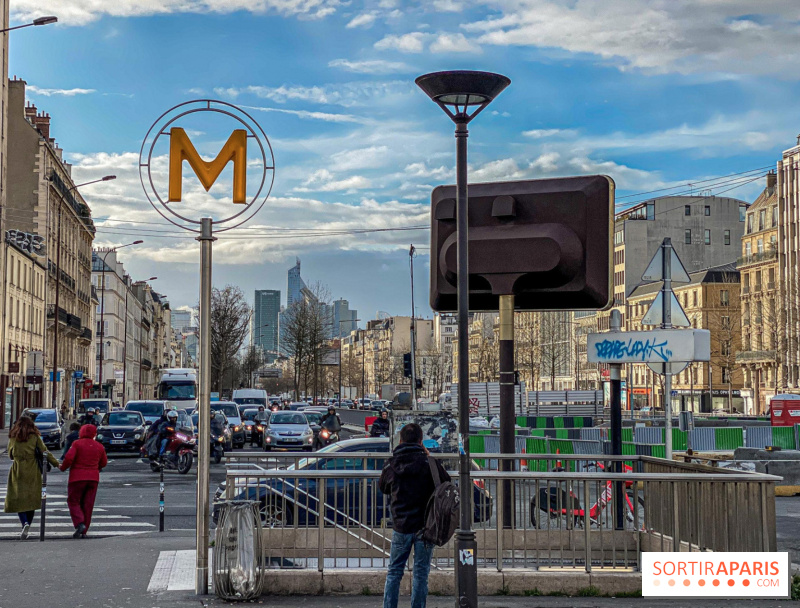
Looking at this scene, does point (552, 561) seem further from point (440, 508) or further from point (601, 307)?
point (601, 307)

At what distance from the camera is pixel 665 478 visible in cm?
1107

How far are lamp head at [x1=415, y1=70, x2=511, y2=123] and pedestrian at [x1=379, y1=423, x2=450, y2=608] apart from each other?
3.32 metres

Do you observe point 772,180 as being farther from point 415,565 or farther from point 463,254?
point 415,565

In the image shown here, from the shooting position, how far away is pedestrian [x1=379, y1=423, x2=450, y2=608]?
9188 millimetres

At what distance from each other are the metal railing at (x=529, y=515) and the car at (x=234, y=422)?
33.5m

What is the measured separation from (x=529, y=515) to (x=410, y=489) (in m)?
2.40

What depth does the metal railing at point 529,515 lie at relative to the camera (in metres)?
10.9

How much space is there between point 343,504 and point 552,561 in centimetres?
224

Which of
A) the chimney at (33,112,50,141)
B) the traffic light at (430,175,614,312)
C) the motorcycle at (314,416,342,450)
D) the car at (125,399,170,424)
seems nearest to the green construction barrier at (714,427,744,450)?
the motorcycle at (314,416,342,450)

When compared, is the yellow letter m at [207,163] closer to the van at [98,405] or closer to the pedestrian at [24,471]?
the pedestrian at [24,471]

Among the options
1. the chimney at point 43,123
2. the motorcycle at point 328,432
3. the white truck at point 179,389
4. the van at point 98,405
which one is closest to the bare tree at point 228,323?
the chimney at point 43,123

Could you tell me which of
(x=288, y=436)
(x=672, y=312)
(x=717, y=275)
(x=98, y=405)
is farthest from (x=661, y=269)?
(x=717, y=275)

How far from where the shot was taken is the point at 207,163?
11328mm

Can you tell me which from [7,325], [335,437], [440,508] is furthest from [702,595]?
[7,325]
